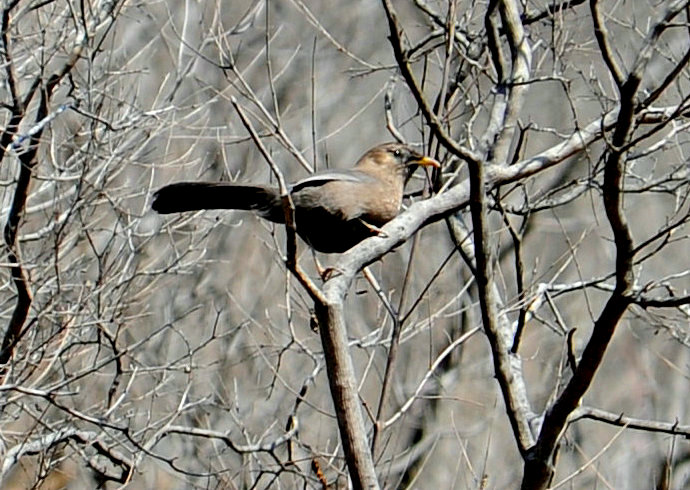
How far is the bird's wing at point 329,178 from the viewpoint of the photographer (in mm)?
5629

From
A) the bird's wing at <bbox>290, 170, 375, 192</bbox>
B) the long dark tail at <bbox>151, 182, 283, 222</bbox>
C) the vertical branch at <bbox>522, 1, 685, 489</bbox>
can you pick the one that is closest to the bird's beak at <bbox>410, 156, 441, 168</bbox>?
the bird's wing at <bbox>290, 170, 375, 192</bbox>

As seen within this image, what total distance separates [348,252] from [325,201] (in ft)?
3.26

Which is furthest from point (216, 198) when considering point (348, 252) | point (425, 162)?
point (425, 162)

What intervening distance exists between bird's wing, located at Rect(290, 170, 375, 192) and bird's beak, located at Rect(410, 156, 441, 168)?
0.30 m

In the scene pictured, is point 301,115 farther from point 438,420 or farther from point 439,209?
point 439,209

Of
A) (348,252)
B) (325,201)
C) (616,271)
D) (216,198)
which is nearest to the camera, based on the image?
(616,271)

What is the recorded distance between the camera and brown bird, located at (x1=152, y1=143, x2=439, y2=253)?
5.32 m

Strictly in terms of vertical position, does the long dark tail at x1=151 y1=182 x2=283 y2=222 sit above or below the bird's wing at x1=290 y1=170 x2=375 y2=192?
below

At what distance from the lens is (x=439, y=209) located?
15.7 feet

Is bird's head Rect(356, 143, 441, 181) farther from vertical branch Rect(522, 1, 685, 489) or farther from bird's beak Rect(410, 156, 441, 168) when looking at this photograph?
vertical branch Rect(522, 1, 685, 489)

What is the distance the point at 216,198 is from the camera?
5367 millimetres

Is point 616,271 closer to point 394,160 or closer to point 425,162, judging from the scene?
point 425,162

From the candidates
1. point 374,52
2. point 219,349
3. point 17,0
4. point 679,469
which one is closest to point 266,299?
point 219,349

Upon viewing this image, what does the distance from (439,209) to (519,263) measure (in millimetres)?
1250
